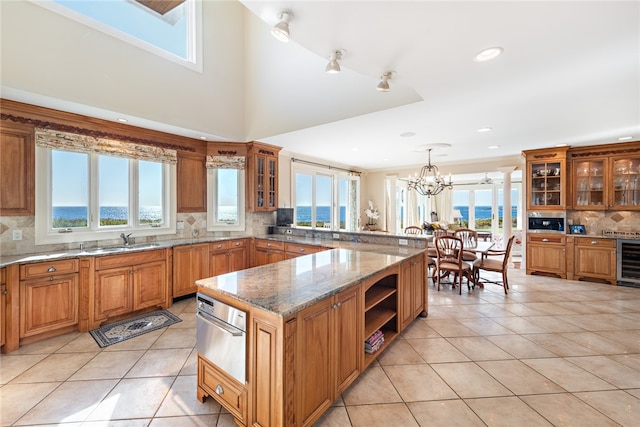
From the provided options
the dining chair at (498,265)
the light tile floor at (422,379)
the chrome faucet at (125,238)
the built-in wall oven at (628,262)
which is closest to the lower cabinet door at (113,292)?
the light tile floor at (422,379)

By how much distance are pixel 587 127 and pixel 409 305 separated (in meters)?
3.77

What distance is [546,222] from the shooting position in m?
5.22

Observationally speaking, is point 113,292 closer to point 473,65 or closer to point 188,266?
point 188,266

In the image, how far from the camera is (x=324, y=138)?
428cm

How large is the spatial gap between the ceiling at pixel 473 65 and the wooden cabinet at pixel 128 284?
256 centimetres

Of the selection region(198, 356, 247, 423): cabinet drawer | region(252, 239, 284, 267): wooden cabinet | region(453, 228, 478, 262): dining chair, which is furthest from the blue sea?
region(453, 228, 478, 262): dining chair

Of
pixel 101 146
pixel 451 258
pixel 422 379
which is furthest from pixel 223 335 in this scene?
pixel 451 258

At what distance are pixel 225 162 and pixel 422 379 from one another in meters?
4.15

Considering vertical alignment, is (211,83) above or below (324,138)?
above

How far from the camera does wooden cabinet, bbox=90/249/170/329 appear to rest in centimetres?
297

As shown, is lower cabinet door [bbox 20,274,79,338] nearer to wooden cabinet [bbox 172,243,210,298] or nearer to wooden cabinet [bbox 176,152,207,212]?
wooden cabinet [bbox 172,243,210,298]

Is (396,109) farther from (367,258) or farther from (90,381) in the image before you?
(90,381)

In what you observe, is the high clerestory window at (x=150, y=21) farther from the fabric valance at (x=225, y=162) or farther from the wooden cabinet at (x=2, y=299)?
the wooden cabinet at (x=2, y=299)

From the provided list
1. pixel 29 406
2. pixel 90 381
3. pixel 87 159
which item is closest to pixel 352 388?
pixel 90 381
